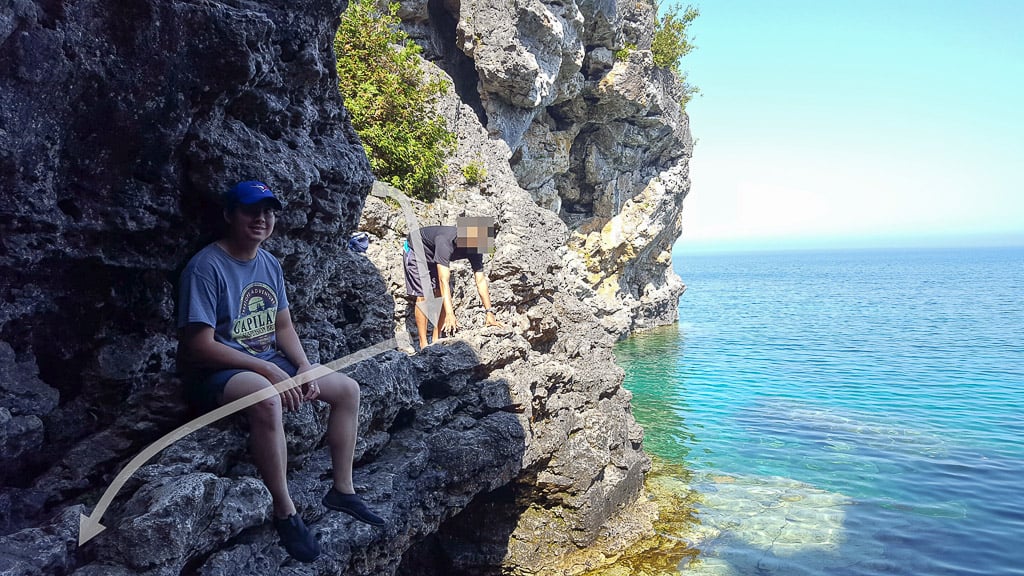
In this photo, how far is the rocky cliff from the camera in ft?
12.4

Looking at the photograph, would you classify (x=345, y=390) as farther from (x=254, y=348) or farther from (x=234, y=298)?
(x=234, y=298)

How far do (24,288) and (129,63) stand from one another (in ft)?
5.04

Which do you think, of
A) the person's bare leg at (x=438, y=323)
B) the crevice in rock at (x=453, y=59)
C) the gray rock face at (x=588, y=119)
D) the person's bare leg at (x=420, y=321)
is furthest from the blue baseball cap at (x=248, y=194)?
the crevice in rock at (x=453, y=59)

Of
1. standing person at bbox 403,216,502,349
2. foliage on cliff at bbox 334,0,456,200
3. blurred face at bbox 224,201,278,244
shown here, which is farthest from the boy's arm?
foliage on cliff at bbox 334,0,456,200

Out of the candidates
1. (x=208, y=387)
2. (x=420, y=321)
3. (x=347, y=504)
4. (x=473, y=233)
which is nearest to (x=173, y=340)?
(x=208, y=387)

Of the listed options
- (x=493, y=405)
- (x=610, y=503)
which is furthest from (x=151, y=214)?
(x=610, y=503)

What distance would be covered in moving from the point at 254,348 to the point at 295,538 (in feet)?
4.40

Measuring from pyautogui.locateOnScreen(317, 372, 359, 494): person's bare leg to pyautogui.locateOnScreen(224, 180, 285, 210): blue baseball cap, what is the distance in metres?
1.35

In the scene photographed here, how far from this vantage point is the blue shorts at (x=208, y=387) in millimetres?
4242

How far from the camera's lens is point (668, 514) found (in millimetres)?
11539

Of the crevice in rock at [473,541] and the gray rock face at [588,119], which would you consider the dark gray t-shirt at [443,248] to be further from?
the gray rock face at [588,119]

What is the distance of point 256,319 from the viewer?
459 centimetres

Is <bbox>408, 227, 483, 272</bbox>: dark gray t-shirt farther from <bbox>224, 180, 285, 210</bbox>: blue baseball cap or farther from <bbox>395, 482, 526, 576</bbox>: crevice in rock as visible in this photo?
<bbox>224, 180, 285, 210</bbox>: blue baseball cap

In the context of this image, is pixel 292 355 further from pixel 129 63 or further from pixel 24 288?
pixel 129 63
